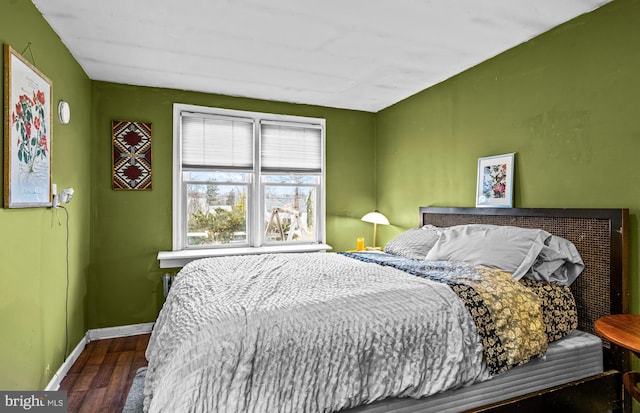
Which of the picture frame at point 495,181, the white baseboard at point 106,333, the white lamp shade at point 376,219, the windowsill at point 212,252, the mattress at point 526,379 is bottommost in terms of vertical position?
the white baseboard at point 106,333

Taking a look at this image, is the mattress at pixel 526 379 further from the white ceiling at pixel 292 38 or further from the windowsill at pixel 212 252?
the windowsill at pixel 212 252

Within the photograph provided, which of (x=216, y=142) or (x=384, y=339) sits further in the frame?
(x=216, y=142)

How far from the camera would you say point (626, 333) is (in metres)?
1.71

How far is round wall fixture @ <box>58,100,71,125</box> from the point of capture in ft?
8.50

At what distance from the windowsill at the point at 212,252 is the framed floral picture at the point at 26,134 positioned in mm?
1328

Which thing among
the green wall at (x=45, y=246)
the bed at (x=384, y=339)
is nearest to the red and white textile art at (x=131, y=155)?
the green wall at (x=45, y=246)

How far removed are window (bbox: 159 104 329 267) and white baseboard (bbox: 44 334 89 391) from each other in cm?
116

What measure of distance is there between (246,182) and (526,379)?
315cm

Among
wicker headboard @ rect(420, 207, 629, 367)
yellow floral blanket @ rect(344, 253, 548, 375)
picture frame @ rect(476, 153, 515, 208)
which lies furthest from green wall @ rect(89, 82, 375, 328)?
wicker headboard @ rect(420, 207, 629, 367)

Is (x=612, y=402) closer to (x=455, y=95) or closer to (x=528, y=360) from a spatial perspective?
(x=528, y=360)

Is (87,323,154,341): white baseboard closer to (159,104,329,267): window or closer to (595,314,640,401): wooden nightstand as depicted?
(159,104,329,267): window

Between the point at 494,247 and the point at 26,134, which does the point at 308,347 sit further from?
the point at 26,134

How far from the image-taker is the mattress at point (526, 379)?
64.4 inches

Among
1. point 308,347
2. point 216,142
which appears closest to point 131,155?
point 216,142
